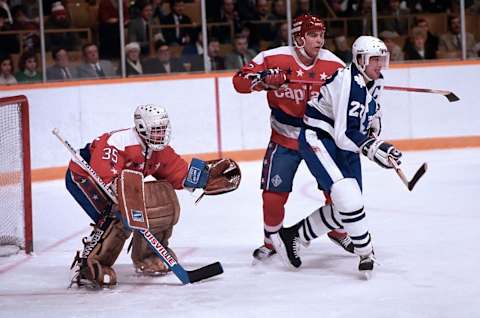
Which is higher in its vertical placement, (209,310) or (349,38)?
(349,38)

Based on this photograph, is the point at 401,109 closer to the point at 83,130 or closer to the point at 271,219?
the point at 83,130

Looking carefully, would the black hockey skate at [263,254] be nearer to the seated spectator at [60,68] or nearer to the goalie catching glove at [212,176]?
the goalie catching glove at [212,176]

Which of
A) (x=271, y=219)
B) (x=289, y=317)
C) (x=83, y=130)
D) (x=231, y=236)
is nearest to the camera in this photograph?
(x=289, y=317)

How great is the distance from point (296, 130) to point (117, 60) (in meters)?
3.59

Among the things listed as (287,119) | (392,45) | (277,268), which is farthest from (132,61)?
(277,268)

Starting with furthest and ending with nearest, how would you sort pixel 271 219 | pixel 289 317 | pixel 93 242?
pixel 271 219, pixel 93 242, pixel 289 317

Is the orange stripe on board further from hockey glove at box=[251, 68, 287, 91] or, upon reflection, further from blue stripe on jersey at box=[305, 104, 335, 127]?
blue stripe on jersey at box=[305, 104, 335, 127]

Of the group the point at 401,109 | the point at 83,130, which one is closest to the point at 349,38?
the point at 401,109

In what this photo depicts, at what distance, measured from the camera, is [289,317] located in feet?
13.0

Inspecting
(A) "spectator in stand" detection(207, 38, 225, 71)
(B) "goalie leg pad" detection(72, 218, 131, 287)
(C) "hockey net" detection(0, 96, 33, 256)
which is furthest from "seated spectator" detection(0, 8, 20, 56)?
(B) "goalie leg pad" detection(72, 218, 131, 287)

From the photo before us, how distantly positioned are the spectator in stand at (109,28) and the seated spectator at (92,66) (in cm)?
6

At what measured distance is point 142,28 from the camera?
8477 mm

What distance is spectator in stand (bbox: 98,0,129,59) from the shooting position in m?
8.33

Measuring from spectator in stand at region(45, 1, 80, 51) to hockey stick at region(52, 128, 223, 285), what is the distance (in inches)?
146
